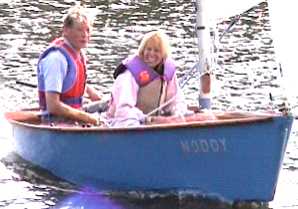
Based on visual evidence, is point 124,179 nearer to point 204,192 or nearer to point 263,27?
point 204,192

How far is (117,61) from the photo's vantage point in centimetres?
1397

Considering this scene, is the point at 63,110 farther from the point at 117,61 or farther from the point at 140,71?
the point at 117,61

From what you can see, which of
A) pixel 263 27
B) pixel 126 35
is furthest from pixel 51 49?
pixel 263 27

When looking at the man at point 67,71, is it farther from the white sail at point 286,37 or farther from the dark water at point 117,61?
the white sail at point 286,37

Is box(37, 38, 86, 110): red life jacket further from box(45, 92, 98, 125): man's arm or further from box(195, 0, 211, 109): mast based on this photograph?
box(195, 0, 211, 109): mast

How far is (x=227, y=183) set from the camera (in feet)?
23.8

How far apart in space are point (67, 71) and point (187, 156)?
150cm

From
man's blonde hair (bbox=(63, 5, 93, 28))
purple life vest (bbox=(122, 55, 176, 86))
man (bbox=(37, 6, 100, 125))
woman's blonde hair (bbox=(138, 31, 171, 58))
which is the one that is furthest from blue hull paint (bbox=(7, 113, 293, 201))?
man's blonde hair (bbox=(63, 5, 93, 28))

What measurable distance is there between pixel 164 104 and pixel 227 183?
0.96 meters

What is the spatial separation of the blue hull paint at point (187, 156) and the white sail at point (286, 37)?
0.47 meters

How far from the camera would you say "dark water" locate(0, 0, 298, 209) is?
7.84 meters

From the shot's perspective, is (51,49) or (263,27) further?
(263,27)

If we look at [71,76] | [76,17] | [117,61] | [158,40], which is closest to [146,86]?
[158,40]

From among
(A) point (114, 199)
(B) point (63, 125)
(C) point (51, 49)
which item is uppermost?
(C) point (51, 49)
